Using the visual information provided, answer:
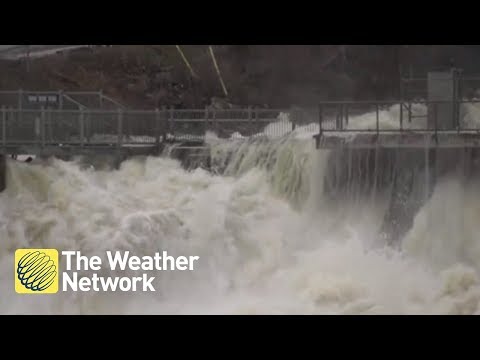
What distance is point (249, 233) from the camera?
10023 millimetres

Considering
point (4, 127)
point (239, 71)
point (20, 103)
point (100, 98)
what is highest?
point (239, 71)

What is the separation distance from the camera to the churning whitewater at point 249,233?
9094 millimetres

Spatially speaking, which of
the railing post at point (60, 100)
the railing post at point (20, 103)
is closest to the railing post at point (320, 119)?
the railing post at point (60, 100)

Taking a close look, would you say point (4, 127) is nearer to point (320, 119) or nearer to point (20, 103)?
point (20, 103)

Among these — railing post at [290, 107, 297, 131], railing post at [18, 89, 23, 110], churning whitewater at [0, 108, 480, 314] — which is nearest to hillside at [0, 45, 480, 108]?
railing post at [18, 89, 23, 110]

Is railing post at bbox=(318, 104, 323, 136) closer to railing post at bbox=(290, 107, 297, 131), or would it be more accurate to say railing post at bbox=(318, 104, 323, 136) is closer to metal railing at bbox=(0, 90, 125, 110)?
railing post at bbox=(290, 107, 297, 131)

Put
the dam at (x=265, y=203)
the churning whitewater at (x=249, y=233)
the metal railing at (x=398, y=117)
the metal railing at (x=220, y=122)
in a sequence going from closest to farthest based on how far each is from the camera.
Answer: the churning whitewater at (x=249, y=233) → the dam at (x=265, y=203) → the metal railing at (x=398, y=117) → the metal railing at (x=220, y=122)

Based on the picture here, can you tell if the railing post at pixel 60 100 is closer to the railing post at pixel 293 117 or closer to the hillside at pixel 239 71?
the hillside at pixel 239 71

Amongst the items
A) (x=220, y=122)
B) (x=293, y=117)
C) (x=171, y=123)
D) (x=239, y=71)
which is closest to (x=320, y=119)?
(x=293, y=117)

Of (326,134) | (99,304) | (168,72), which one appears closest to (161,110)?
(168,72)

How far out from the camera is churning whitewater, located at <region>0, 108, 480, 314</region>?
9.09m

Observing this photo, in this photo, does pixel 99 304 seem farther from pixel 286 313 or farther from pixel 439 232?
pixel 439 232
